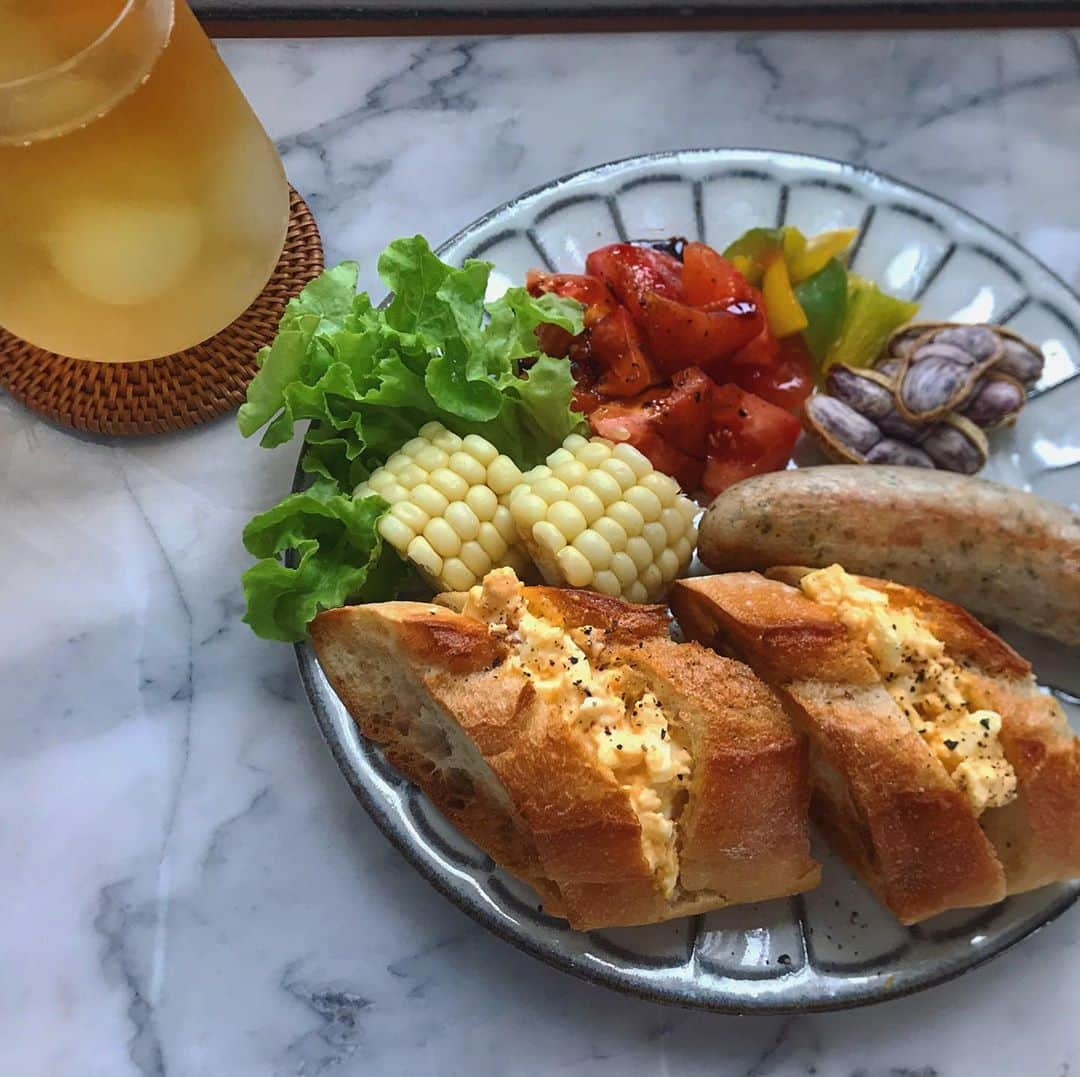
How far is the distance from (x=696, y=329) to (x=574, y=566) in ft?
1.77

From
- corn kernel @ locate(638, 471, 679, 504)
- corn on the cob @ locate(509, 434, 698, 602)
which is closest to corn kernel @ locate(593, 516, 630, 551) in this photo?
corn on the cob @ locate(509, 434, 698, 602)

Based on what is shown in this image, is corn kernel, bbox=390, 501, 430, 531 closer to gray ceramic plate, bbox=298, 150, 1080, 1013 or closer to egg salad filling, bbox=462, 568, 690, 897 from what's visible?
egg salad filling, bbox=462, 568, 690, 897

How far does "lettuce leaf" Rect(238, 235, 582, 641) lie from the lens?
1704mm

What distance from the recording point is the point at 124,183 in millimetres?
1578

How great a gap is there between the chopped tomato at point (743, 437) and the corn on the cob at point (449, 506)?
0.39m

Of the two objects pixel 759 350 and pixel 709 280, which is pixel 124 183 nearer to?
pixel 709 280

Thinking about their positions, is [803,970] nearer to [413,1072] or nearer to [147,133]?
[413,1072]

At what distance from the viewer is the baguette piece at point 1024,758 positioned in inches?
60.1

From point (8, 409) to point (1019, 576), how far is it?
6.14 feet

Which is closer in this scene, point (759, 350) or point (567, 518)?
point (567, 518)

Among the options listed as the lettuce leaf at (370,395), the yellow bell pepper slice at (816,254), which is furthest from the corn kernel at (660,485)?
the yellow bell pepper slice at (816,254)

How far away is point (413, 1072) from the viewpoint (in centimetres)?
167

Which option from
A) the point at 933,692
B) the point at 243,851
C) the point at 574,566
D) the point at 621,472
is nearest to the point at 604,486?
the point at 621,472

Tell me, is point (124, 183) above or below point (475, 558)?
above
